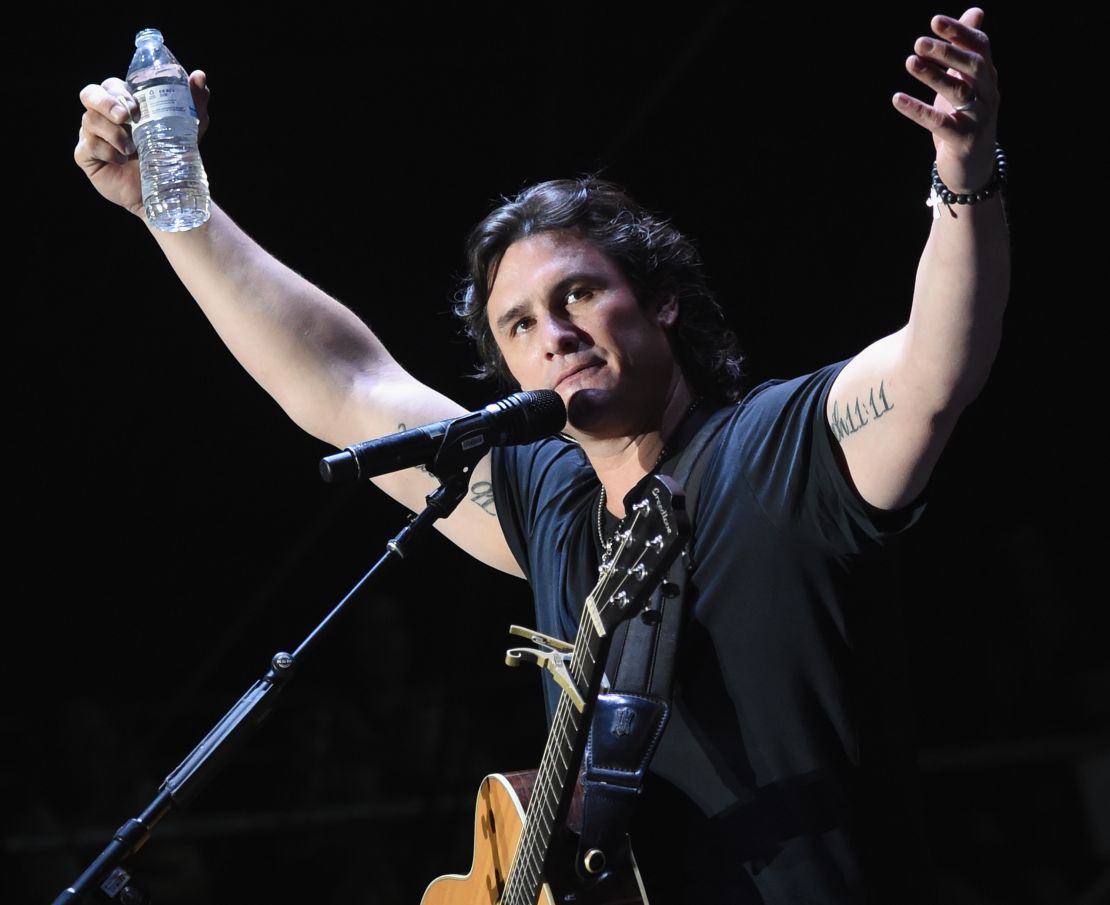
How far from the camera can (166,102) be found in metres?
2.34

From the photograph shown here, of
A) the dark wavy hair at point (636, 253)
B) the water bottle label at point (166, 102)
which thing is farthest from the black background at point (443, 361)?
the water bottle label at point (166, 102)

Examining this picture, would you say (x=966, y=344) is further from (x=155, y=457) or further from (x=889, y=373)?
(x=155, y=457)

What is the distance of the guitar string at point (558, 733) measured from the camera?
1.91 metres

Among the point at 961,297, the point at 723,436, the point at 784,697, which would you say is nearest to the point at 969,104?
the point at 961,297

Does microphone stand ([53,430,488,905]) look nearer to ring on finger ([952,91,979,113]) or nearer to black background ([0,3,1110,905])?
ring on finger ([952,91,979,113])

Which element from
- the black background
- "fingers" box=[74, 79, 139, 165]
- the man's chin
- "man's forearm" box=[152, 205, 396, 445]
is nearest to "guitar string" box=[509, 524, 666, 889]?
the man's chin

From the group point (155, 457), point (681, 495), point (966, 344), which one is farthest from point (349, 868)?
point (966, 344)

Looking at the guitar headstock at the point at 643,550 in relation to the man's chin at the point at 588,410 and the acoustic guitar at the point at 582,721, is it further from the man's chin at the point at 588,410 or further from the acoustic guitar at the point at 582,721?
the man's chin at the point at 588,410

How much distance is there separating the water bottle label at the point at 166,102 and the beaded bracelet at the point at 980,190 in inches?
53.7

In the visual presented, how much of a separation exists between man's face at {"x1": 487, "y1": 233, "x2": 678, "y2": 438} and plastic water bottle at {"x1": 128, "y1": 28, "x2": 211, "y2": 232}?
0.62 metres

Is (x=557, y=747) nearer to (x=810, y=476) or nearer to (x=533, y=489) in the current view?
(x=810, y=476)

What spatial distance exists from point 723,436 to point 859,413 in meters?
0.36

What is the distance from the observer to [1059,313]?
16.4 feet

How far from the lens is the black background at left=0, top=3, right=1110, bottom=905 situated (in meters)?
4.46
